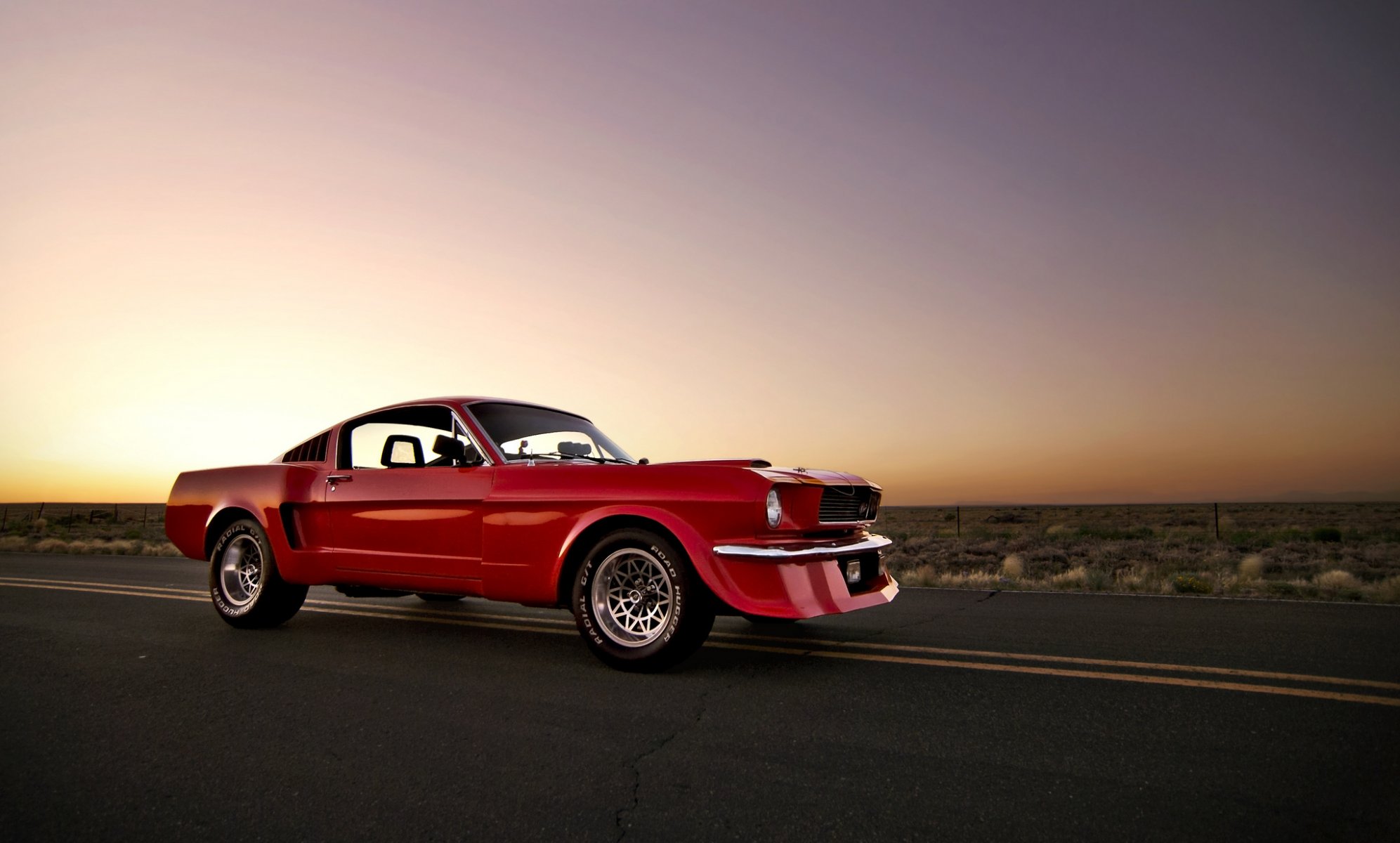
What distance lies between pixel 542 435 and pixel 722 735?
3.16m

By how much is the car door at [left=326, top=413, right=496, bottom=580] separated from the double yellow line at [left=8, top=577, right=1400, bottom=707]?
98 cm

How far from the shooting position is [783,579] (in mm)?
4496

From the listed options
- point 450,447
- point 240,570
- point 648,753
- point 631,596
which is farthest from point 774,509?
point 240,570

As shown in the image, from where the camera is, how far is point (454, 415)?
5.96 metres

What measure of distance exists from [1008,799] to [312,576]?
5361 mm

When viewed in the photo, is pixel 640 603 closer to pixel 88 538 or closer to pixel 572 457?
pixel 572 457

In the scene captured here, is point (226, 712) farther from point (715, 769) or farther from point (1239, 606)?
point (1239, 606)

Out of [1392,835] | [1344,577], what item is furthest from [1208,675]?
[1344,577]

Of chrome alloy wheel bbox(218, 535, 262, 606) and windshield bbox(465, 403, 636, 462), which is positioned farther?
chrome alloy wheel bbox(218, 535, 262, 606)

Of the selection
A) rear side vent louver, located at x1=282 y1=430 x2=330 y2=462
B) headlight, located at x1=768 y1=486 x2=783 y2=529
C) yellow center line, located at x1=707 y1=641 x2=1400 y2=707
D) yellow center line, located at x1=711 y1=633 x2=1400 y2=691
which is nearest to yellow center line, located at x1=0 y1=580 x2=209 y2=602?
rear side vent louver, located at x1=282 y1=430 x2=330 y2=462

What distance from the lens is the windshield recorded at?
5812 mm

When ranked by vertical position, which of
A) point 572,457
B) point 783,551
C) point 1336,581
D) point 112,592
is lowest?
point 112,592

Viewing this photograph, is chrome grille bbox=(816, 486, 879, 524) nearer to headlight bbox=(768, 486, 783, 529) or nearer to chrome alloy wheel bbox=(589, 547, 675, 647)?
headlight bbox=(768, 486, 783, 529)

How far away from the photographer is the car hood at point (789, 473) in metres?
4.73
